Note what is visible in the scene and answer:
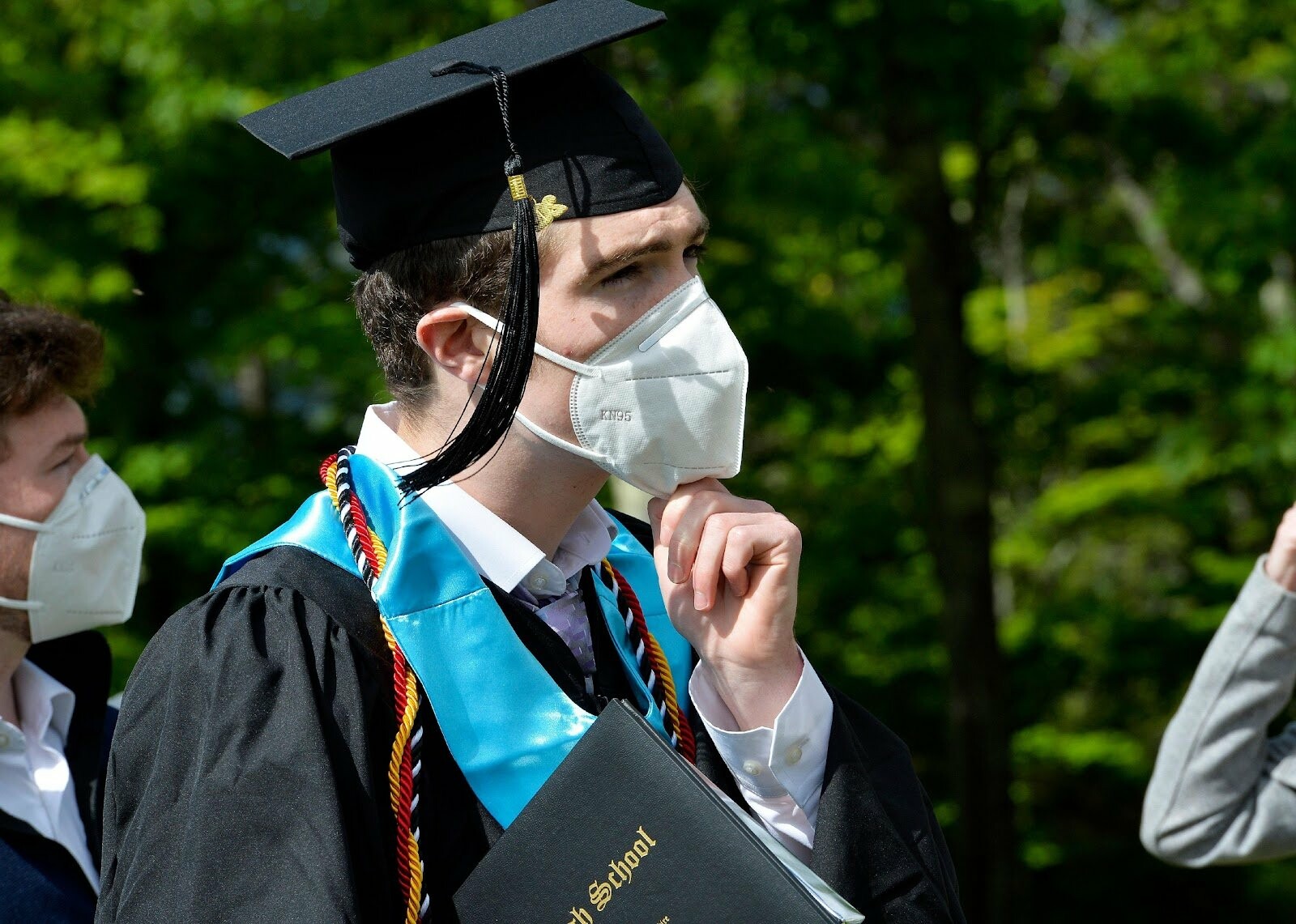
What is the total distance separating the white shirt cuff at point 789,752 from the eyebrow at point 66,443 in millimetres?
1691

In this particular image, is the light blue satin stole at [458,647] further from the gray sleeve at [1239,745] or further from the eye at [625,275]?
the gray sleeve at [1239,745]

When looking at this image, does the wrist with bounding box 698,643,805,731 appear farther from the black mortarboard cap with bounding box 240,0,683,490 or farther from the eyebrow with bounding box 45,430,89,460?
the eyebrow with bounding box 45,430,89,460

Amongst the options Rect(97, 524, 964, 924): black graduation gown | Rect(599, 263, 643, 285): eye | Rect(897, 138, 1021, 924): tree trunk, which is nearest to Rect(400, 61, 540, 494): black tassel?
Rect(599, 263, 643, 285): eye

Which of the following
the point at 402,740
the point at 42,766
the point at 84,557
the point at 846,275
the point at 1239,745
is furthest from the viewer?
the point at 846,275

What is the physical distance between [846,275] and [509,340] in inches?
383

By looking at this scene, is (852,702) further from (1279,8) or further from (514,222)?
(1279,8)

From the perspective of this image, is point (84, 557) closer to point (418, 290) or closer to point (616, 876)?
point (418, 290)

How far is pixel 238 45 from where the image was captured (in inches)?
272

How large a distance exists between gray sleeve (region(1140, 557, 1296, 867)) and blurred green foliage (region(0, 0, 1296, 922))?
3382 millimetres

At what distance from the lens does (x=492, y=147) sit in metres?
1.99

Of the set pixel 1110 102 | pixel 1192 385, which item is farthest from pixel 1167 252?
pixel 1110 102

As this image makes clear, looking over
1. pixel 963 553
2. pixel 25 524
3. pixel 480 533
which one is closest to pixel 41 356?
pixel 25 524

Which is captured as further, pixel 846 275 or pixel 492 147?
pixel 846 275

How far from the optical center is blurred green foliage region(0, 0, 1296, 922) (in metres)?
6.87
